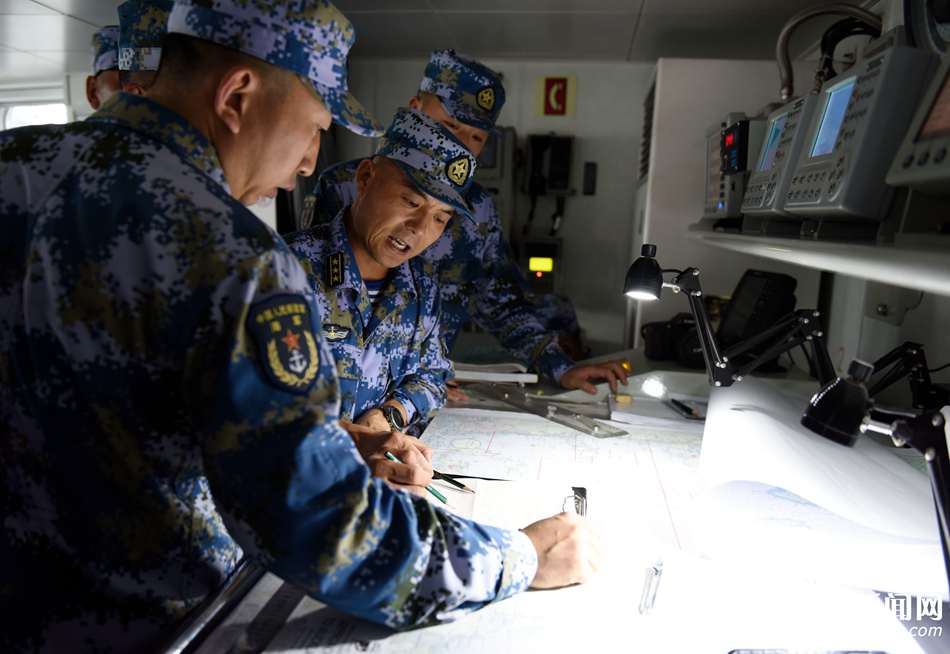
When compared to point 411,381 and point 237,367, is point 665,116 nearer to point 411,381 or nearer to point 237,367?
point 411,381

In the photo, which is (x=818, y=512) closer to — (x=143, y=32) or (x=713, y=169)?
Answer: (x=713, y=169)

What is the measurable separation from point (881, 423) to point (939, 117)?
41cm

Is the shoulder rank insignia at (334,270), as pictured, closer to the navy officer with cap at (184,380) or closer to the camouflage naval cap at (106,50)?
the navy officer with cap at (184,380)

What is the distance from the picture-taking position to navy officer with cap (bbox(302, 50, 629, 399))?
2133mm

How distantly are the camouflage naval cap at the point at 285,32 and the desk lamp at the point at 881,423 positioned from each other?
2.21ft

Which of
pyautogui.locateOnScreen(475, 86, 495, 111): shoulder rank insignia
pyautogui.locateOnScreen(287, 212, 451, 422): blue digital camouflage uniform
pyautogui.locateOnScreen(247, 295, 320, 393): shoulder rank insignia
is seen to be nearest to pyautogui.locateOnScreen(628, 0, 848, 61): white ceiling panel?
pyautogui.locateOnScreen(475, 86, 495, 111): shoulder rank insignia

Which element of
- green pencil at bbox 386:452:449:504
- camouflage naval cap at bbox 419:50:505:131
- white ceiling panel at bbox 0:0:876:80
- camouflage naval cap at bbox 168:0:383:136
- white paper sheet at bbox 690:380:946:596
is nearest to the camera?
camouflage naval cap at bbox 168:0:383:136

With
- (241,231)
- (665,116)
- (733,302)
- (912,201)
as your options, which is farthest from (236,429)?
(665,116)

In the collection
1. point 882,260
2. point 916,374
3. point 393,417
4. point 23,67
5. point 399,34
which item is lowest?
point 393,417

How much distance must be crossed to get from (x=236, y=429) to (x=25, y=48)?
4.94 meters

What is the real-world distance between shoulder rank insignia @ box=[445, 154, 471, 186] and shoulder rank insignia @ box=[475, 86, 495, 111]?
0.68 metres

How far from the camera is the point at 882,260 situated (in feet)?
2.65

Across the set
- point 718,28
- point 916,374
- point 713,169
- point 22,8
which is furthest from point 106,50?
point 718,28

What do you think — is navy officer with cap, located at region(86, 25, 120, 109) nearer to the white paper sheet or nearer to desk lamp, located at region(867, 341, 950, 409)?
the white paper sheet
